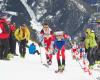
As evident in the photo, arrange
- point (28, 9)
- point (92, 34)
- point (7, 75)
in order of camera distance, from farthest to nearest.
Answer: point (28, 9) → point (92, 34) → point (7, 75)

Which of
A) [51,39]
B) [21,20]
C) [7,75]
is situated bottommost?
[7,75]

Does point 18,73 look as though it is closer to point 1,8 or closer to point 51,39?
point 51,39

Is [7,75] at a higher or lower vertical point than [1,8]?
lower

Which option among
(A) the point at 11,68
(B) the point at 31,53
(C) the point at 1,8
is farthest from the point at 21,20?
(A) the point at 11,68

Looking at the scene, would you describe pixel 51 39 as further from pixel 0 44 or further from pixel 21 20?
pixel 21 20

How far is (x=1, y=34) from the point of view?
1928 cm

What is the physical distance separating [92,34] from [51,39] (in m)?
3.05

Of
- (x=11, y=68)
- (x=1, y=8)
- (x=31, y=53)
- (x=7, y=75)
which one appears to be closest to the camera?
(x=7, y=75)

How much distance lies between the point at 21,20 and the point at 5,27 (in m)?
163

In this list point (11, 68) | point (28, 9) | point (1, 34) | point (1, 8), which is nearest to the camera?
point (11, 68)

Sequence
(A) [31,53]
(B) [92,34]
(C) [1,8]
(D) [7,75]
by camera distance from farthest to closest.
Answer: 1. (C) [1,8]
2. (A) [31,53]
3. (B) [92,34]
4. (D) [7,75]

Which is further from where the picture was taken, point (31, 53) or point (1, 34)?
point (31, 53)

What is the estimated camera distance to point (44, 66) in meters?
19.5

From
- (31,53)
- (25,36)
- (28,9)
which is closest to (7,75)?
(25,36)
